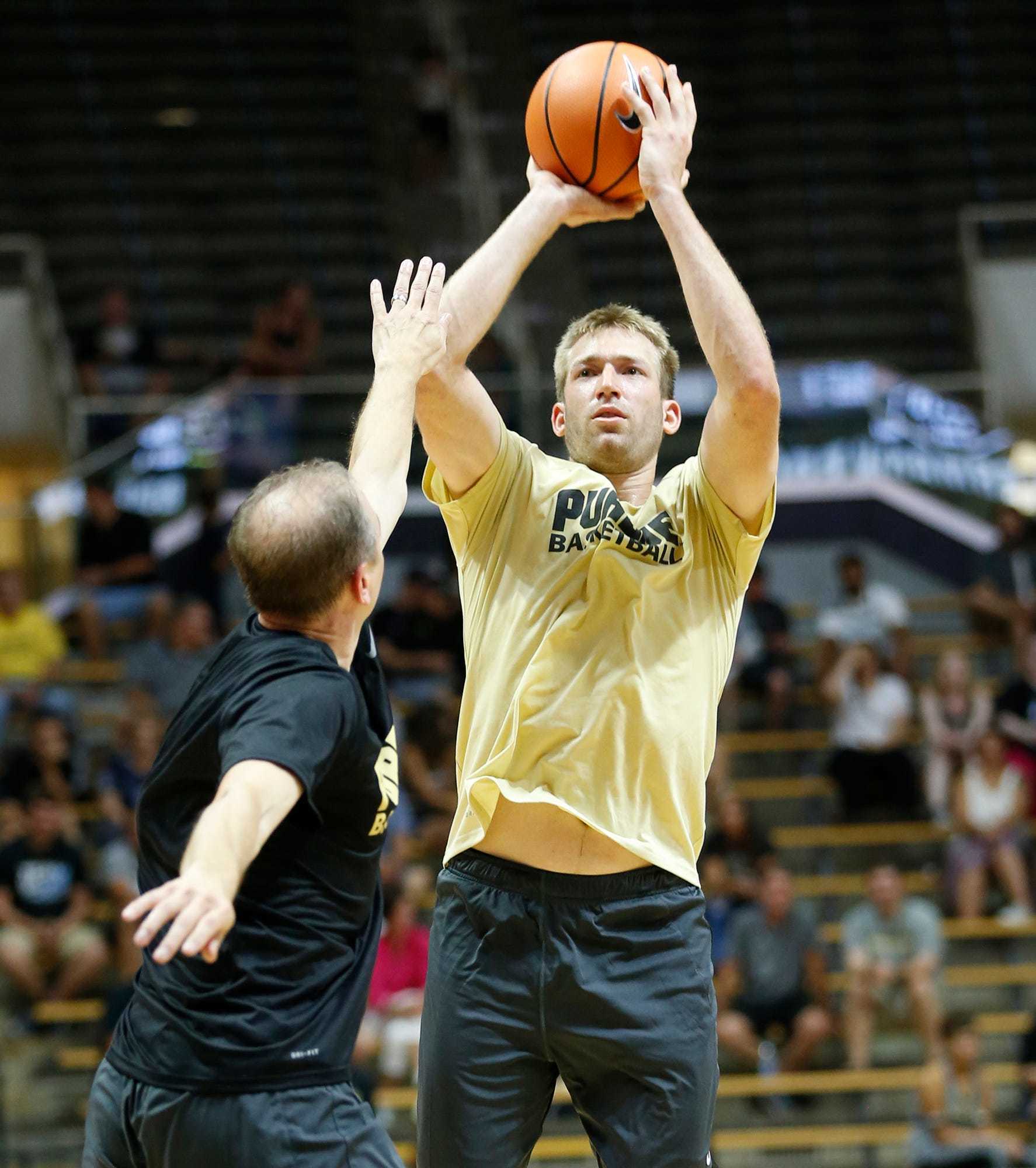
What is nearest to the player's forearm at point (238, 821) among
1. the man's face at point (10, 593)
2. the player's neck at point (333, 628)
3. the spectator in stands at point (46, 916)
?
the player's neck at point (333, 628)

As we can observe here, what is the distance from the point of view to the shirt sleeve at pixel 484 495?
3832 mm

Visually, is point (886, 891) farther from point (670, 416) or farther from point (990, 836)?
point (670, 416)

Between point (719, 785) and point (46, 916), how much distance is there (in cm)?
399

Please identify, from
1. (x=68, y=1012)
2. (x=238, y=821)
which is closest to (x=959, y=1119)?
(x=68, y=1012)

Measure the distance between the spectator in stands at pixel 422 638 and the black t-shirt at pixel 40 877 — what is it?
2.45 meters

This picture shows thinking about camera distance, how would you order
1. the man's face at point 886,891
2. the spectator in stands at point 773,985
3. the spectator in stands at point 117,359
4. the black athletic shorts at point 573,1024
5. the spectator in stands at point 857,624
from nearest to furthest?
the black athletic shorts at point 573,1024
the spectator in stands at point 773,985
the man's face at point 886,891
the spectator in stands at point 857,624
the spectator in stands at point 117,359

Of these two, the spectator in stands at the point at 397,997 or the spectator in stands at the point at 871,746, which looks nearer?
the spectator in stands at the point at 397,997

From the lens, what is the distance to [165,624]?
34.7 ft

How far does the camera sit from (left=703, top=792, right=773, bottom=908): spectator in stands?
32.2 feet

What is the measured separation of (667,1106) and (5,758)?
7259mm

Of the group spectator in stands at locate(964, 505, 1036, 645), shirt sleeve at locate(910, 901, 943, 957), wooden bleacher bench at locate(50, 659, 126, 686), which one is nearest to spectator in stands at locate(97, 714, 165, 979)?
wooden bleacher bench at locate(50, 659, 126, 686)

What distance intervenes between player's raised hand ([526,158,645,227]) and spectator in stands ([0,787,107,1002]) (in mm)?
6231

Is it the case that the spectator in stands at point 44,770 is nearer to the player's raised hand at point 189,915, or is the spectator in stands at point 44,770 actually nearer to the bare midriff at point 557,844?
the bare midriff at point 557,844

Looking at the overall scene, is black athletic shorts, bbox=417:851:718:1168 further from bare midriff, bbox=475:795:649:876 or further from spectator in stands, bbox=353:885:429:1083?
spectator in stands, bbox=353:885:429:1083
